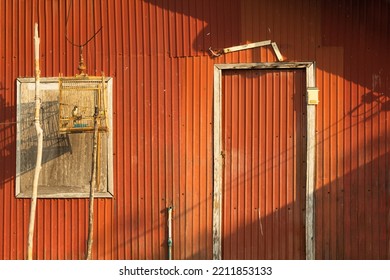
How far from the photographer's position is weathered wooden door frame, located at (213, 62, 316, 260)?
8.77 meters

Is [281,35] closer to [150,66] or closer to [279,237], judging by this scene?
[150,66]

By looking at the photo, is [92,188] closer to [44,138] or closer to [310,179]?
[44,138]

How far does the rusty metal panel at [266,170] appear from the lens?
8.84m

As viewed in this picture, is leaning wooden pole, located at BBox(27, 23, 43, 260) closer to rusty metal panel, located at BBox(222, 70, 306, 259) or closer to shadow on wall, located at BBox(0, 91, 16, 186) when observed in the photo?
shadow on wall, located at BBox(0, 91, 16, 186)

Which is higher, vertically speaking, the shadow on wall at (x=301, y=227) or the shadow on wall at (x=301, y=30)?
the shadow on wall at (x=301, y=30)

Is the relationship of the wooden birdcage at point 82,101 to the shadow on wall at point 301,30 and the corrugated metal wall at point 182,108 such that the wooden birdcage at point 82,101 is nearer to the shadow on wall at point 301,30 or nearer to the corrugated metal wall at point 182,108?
the corrugated metal wall at point 182,108

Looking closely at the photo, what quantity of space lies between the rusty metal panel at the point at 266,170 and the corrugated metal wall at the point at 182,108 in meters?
0.29

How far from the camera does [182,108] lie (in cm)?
895

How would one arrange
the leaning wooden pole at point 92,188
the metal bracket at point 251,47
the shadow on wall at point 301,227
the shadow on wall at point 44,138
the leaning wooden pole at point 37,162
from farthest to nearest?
the shadow on wall at point 44,138 < the metal bracket at point 251,47 < the shadow on wall at point 301,227 < the leaning wooden pole at point 92,188 < the leaning wooden pole at point 37,162

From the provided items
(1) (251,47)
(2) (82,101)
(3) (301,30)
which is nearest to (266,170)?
(1) (251,47)

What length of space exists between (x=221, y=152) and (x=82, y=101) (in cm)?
230

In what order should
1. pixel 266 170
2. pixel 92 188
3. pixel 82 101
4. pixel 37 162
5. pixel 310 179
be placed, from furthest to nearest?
1. pixel 82 101
2. pixel 266 170
3. pixel 310 179
4. pixel 92 188
5. pixel 37 162

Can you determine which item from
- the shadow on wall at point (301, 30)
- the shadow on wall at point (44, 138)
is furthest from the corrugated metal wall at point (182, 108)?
the shadow on wall at point (44, 138)

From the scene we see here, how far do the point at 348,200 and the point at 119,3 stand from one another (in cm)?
467
